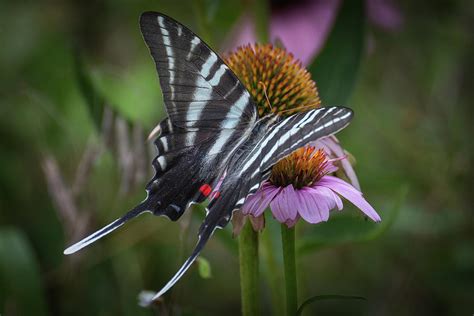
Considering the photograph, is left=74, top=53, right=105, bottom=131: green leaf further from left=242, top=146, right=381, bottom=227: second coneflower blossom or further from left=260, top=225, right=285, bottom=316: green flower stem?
left=242, top=146, right=381, bottom=227: second coneflower blossom

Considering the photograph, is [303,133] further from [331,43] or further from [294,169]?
[331,43]

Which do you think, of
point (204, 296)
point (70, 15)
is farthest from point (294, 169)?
point (70, 15)

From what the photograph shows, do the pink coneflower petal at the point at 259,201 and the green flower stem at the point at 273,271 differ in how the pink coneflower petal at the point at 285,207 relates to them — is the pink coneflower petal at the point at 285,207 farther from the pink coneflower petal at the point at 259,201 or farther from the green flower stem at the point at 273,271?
the green flower stem at the point at 273,271

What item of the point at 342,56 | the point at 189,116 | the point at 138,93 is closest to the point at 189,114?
the point at 189,116

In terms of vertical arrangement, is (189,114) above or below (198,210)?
above

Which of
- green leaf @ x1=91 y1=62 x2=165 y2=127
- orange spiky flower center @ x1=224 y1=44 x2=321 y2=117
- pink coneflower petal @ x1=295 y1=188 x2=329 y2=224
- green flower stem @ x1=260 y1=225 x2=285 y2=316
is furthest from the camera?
green leaf @ x1=91 y1=62 x2=165 y2=127

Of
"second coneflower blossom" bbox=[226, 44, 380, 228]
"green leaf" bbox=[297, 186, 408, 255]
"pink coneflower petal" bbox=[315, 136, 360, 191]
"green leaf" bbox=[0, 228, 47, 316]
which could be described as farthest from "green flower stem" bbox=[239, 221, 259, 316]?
"green leaf" bbox=[0, 228, 47, 316]

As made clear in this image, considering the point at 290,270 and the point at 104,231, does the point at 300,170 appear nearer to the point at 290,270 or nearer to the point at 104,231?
the point at 290,270

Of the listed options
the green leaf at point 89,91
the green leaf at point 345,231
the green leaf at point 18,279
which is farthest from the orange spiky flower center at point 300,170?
the green leaf at point 18,279
